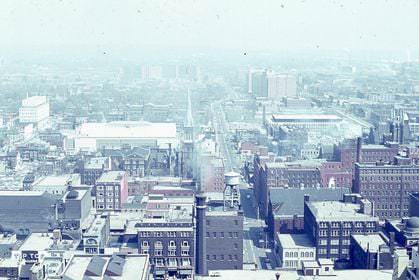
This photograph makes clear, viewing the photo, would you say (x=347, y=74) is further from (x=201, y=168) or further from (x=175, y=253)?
(x=175, y=253)

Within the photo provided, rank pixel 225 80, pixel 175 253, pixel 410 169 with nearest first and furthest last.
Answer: pixel 175 253, pixel 410 169, pixel 225 80

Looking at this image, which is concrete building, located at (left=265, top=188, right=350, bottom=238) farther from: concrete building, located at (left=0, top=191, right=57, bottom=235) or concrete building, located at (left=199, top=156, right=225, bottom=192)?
concrete building, located at (left=0, top=191, right=57, bottom=235)

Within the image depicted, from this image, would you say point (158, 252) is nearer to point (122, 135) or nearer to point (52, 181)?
point (52, 181)

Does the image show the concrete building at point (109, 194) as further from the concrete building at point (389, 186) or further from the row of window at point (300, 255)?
the concrete building at point (389, 186)

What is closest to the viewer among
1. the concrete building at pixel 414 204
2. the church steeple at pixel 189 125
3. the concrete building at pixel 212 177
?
the concrete building at pixel 414 204

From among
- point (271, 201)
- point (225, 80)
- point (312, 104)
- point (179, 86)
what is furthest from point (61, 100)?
point (271, 201)

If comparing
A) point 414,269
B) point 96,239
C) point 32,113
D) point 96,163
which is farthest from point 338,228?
Answer: point 32,113

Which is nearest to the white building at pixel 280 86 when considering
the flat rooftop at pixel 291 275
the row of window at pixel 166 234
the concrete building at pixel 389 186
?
the concrete building at pixel 389 186
